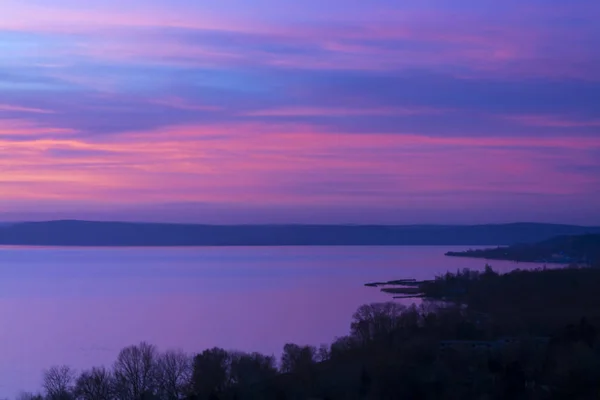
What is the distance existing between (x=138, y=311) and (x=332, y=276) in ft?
71.5

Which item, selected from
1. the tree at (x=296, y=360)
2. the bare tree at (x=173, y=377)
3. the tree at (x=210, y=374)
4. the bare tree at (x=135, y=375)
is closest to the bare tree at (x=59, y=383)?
the bare tree at (x=135, y=375)

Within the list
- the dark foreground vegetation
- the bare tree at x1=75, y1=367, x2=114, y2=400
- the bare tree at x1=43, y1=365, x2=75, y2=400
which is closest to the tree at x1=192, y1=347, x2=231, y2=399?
the dark foreground vegetation

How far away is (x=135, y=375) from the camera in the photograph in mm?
12398

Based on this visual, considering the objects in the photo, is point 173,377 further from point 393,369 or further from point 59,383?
point 393,369

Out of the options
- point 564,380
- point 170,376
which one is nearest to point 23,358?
point 170,376

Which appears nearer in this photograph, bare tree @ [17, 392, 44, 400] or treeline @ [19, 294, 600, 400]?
treeline @ [19, 294, 600, 400]

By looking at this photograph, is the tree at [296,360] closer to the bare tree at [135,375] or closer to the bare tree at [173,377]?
the bare tree at [173,377]

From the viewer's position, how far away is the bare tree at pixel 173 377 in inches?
459

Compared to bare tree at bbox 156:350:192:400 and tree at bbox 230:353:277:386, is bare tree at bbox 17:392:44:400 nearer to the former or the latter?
bare tree at bbox 156:350:192:400

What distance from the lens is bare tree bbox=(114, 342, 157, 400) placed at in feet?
37.8

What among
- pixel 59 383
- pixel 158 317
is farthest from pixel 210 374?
pixel 158 317

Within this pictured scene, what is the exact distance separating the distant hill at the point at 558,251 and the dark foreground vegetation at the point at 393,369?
3652 cm

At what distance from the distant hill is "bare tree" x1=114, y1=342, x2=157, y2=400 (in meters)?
40.3

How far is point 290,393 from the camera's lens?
1025 centimetres
